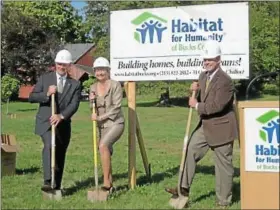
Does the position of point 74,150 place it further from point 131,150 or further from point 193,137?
point 193,137

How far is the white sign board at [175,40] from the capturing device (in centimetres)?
855

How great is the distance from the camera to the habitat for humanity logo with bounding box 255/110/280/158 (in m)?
6.65

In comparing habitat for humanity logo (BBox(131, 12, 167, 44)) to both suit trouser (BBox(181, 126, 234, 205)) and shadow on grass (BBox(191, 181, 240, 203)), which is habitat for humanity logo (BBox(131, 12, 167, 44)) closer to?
suit trouser (BBox(181, 126, 234, 205))

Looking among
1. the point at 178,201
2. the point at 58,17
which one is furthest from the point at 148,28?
the point at 58,17

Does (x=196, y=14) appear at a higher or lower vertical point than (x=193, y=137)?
higher

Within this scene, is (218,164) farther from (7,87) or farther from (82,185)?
→ (7,87)

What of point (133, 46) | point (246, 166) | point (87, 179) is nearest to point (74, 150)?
point (87, 179)

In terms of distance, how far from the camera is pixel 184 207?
7.68 meters

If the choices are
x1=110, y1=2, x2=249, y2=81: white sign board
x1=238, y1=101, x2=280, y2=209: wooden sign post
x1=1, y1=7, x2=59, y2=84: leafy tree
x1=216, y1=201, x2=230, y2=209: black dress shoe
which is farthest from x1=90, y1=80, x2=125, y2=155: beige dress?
x1=1, y1=7, x2=59, y2=84: leafy tree

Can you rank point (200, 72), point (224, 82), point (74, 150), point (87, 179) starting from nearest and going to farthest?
point (224, 82), point (200, 72), point (87, 179), point (74, 150)

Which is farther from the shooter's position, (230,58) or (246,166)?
(230,58)

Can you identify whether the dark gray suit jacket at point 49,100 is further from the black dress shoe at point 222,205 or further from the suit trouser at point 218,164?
the black dress shoe at point 222,205

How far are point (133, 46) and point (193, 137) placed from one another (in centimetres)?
198

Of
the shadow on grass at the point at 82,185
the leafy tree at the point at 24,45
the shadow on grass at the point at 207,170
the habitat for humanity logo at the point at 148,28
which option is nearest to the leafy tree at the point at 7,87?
the leafy tree at the point at 24,45
